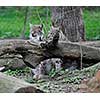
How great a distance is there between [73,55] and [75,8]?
1.26 meters

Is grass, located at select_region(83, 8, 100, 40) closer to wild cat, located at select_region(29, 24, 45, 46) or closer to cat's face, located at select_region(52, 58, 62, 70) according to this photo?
wild cat, located at select_region(29, 24, 45, 46)

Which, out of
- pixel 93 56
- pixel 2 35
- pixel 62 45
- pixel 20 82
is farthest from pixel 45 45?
pixel 2 35

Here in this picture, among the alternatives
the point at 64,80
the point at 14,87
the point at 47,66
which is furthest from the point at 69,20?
the point at 14,87

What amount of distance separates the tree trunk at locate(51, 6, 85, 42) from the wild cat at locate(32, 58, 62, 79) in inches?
43.8

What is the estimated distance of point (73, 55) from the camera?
15.3ft

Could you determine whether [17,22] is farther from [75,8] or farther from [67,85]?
[67,85]

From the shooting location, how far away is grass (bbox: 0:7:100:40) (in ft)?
23.9

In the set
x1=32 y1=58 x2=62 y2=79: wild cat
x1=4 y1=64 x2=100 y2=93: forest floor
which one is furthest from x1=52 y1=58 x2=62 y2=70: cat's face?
x1=4 y1=64 x2=100 y2=93: forest floor

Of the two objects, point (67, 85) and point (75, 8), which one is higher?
point (75, 8)

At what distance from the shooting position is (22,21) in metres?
8.07

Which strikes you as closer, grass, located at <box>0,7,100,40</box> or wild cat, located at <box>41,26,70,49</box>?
wild cat, located at <box>41,26,70,49</box>

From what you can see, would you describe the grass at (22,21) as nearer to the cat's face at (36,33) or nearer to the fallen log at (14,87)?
the cat's face at (36,33)

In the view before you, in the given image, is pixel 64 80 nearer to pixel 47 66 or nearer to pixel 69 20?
pixel 47 66

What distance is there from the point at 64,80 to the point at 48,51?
0.52 metres
